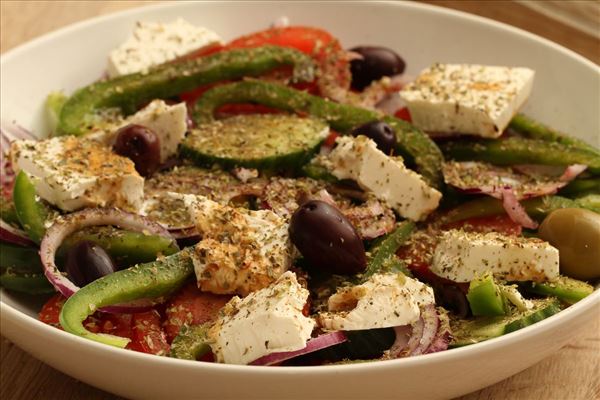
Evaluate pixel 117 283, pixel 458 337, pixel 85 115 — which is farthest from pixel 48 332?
pixel 85 115

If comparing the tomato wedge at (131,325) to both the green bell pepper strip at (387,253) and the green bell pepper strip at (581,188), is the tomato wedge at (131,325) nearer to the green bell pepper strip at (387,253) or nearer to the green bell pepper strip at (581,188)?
the green bell pepper strip at (387,253)

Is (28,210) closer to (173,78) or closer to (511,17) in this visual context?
(173,78)

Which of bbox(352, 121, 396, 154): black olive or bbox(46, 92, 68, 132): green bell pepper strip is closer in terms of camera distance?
bbox(352, 121, 396, 154): black olive

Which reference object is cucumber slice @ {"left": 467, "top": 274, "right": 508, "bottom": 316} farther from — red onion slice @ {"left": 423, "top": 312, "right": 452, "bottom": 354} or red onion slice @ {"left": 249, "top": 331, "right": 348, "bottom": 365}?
red onion slice @ {"left": 249, "top": 331, "right": 348, "bottom": 365}

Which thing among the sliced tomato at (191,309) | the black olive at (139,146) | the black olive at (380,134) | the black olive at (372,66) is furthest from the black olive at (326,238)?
the black olive at (372,66)

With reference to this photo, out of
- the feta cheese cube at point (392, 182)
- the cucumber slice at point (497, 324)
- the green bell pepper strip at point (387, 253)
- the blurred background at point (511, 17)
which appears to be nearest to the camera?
the cucumber slice at point (497, 324)

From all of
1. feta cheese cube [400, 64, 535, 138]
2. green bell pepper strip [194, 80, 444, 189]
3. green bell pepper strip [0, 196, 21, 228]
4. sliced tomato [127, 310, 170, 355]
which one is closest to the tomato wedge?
sliced tomato [127, 310, 170, 355]
